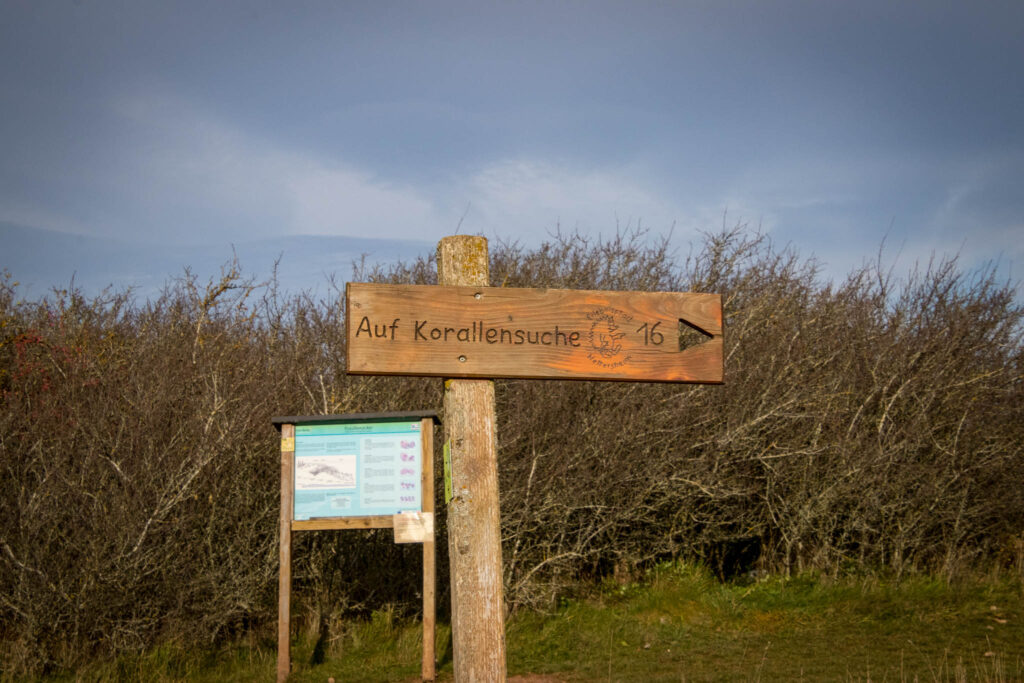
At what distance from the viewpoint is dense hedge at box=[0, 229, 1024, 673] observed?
18.9ft

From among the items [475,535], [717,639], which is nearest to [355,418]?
[475,535]

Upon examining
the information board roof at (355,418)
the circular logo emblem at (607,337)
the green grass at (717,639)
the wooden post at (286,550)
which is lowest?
the green grass at (717,639)

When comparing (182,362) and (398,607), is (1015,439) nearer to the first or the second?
(398,607)

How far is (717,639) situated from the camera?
6.53m

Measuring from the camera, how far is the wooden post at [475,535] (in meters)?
2.83

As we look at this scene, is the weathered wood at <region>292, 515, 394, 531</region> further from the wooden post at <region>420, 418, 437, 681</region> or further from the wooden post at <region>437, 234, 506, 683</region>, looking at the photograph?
the wooden post at <region>437, 234, 506, 683</region>

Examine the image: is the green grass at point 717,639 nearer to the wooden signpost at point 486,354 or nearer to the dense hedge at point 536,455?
the dense hedge at point 536,455

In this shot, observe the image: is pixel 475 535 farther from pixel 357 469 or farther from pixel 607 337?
pixel 357 469

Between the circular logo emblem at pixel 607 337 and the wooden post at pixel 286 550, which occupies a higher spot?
the circular logo emblem at pixel 607 337

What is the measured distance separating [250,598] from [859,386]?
635cm

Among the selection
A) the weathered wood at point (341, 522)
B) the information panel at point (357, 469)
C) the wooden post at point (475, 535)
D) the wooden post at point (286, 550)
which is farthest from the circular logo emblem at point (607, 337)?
the wooden post at point (286, 550)

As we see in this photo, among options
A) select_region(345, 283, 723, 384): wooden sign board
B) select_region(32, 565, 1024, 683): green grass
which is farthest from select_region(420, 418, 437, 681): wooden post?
select_region(345, 283, 723, 384): wooden sign board

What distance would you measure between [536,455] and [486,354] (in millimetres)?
4311

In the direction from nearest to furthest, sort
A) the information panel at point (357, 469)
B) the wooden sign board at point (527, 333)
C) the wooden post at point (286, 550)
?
the wooden sign board at point (527, 333) < the wooden post at point (286, 550) < the information panel at point (357, 469)
